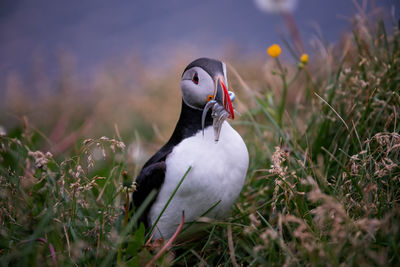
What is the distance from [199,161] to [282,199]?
0.58 meters

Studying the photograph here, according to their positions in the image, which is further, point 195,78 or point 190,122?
point 190,122

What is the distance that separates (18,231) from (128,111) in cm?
353

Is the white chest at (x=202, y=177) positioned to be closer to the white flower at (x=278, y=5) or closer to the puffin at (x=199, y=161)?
the puffin at (x=199, y=161)

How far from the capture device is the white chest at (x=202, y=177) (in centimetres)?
182

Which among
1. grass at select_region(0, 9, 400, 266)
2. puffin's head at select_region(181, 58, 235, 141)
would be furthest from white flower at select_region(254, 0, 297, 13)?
puffin's head at select_region(181, 58, 235, 141)

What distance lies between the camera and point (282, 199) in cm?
201

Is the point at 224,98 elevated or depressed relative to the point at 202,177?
elevated

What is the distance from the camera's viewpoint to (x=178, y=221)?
1.95 meters

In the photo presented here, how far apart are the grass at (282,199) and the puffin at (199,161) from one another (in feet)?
0.49

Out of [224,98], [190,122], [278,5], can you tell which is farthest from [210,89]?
[278,5]

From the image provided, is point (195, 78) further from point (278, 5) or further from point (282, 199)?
point (278, 5)

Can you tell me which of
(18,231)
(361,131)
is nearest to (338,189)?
(361,131)

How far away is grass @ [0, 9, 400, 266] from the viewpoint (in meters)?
→ 1.49

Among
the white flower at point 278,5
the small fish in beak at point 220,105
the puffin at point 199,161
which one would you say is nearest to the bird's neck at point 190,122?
the puffin at point 199,161
